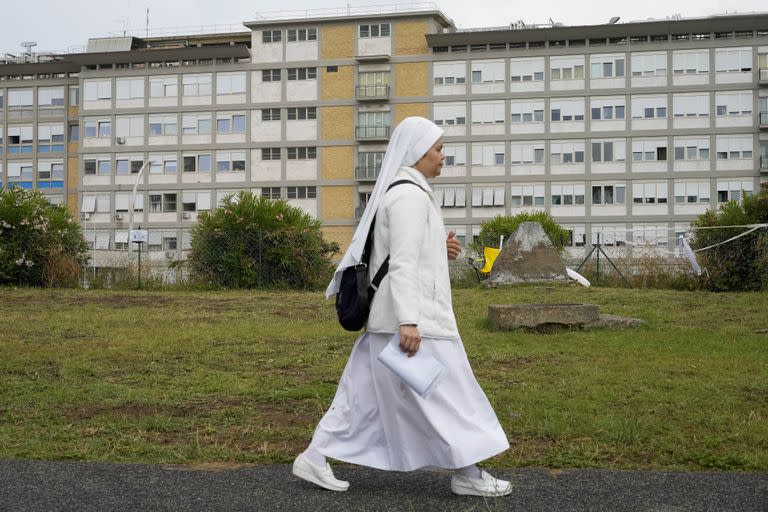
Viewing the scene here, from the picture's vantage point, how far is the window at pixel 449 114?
67125mm

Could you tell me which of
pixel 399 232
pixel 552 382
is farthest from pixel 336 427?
pixel 552 382

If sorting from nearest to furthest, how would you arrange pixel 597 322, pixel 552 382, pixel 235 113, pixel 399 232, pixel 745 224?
pixel 399 232
pixel 552 382
pixel 597 322
pixel 745 224
pixel 235 113

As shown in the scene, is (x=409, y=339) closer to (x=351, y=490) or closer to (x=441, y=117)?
(x=351, y=490)

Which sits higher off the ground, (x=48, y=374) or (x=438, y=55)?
(x=438, y=55)

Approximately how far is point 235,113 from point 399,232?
66530mm

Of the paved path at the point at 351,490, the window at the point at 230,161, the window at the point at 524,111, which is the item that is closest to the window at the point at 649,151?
the window at the point at 524,111

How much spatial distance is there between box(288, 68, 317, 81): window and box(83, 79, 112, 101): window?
13698mm

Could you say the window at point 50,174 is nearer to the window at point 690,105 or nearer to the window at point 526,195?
the window at point 526,195

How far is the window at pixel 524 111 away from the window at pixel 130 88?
2679cm

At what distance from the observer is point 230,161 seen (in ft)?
229

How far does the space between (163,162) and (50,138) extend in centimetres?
1161

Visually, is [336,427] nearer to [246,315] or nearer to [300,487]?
[300,487]

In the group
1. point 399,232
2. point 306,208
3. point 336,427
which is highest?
point 306,208

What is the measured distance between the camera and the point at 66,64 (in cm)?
7469
